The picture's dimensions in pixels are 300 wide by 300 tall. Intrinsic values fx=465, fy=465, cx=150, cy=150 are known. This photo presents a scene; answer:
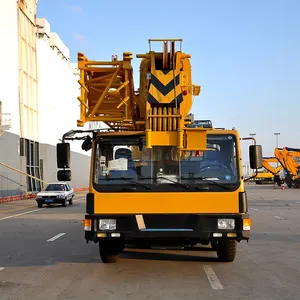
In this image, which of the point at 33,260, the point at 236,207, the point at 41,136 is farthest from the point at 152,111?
the point at 41,136

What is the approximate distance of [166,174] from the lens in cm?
787

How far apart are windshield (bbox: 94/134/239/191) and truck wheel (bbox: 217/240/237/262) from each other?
1.65 meters

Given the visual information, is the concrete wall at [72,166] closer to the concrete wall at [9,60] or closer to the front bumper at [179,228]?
the concrete wall at [9,60]

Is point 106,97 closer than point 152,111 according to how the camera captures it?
No

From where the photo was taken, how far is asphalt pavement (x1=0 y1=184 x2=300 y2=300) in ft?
22.5

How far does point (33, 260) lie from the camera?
9984 mm

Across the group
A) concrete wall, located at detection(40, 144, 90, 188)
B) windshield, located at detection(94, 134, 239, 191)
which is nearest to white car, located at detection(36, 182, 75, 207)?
windshield, located at detection(94, 134, 239, 191)

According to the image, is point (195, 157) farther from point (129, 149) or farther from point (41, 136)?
point (41, 136)

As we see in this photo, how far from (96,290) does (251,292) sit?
7.60ft

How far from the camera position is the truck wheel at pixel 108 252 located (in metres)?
8.97

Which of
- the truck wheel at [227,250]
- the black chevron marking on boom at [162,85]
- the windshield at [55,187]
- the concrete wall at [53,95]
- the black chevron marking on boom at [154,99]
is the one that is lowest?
the truck wheel at [227,250]

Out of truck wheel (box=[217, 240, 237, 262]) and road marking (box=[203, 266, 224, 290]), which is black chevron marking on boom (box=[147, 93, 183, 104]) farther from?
road marking (box=[203, 266, 224, 290])

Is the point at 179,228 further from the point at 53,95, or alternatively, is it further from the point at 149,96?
the point at 53,95

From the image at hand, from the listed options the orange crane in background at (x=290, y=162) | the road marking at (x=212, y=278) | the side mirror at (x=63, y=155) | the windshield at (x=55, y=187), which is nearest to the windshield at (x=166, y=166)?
the side mirror at (x=63, y=155)
